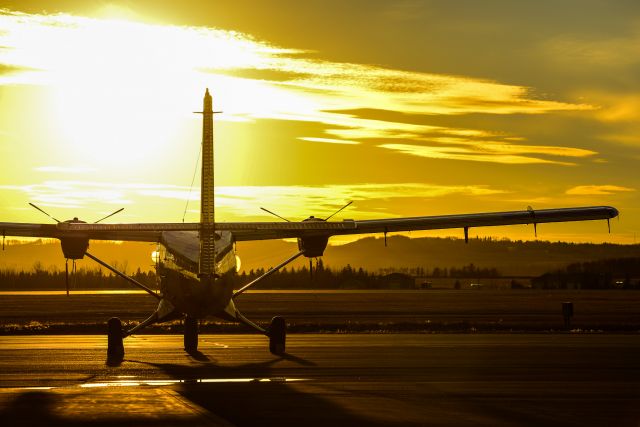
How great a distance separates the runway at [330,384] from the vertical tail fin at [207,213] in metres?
2.66

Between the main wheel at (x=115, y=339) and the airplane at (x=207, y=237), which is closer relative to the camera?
the airplane at (x=207, y=237)

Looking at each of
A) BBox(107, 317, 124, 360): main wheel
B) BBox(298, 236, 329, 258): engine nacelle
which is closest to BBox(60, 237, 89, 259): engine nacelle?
BBox(107, 317, 124, 360): main wheel

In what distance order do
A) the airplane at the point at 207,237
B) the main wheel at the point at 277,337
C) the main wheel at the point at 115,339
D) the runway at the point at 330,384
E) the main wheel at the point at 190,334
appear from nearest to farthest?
the runway at the point at 330,384
the airplane at the point at 207,237
the main wheel at the point at 115,339
the main wheel at the point at 277,337
the main wheel at the point at 190,334

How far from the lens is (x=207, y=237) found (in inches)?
1030

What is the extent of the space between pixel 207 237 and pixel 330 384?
6214 millimetres

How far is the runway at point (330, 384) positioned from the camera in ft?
55.7

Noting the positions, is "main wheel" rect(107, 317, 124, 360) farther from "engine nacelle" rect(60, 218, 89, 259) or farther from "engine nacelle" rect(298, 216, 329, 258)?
"engine nacelle" rect(298, 216, 329, 258)

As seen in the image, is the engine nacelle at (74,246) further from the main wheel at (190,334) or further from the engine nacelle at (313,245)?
the engine nacelle at (313,245)

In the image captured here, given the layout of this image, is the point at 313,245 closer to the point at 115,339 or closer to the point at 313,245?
the point at 313,245

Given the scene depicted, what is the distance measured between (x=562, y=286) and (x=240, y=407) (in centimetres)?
14570

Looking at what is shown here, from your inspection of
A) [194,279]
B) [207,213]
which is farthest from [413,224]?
[207,213]

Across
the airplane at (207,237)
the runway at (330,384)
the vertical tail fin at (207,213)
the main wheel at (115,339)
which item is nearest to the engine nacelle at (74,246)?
the airplane at (207,237)

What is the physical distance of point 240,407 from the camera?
18.2m

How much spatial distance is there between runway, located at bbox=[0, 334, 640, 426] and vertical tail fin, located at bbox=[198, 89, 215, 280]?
2.66 m
